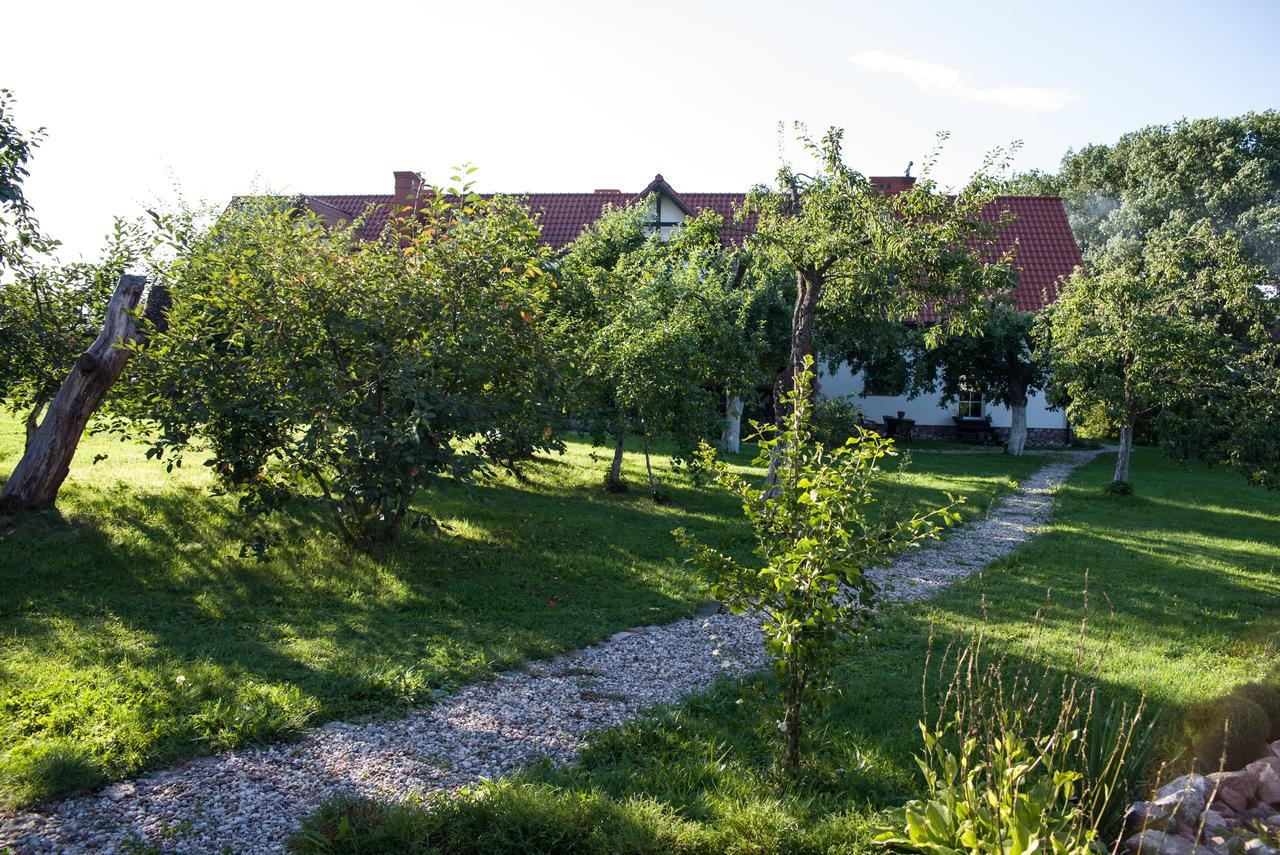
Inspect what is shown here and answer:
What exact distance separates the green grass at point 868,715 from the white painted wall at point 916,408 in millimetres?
13593

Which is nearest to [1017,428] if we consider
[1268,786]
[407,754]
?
[1268,786]

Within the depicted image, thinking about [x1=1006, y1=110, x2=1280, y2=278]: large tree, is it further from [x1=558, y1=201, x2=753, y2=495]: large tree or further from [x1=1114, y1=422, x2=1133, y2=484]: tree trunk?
[x1=558, y1=201, x2=753, y2=495]: large tree

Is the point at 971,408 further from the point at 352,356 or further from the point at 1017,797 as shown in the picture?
the point at 1017,797

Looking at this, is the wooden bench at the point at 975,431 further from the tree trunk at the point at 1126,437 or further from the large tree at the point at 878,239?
the large tree at the point at 878,239

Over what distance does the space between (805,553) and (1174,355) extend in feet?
43.9

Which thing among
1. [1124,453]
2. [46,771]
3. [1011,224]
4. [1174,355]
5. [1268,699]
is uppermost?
[1011,224]

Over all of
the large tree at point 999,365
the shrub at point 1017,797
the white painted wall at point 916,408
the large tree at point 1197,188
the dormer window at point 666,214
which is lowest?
the shrub at point 1017,797

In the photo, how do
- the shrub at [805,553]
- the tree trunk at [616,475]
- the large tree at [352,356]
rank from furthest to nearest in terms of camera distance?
1. the tree trunk at [616,475]
2. the large tree at [352,356]
3. the shrub at [805,553]

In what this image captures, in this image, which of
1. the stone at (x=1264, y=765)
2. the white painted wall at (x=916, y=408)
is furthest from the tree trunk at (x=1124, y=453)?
the stone at (x=1264, y=765)

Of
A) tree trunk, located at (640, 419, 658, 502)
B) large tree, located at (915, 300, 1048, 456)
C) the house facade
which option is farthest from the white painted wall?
tree trunk, located at (640, 419, 658, 502)

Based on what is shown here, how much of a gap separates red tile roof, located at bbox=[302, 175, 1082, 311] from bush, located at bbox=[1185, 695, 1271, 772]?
821 inches

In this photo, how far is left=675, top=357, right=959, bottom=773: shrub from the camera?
14.1 feet

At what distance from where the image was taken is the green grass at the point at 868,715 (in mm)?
3898

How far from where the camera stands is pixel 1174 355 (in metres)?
14.6
